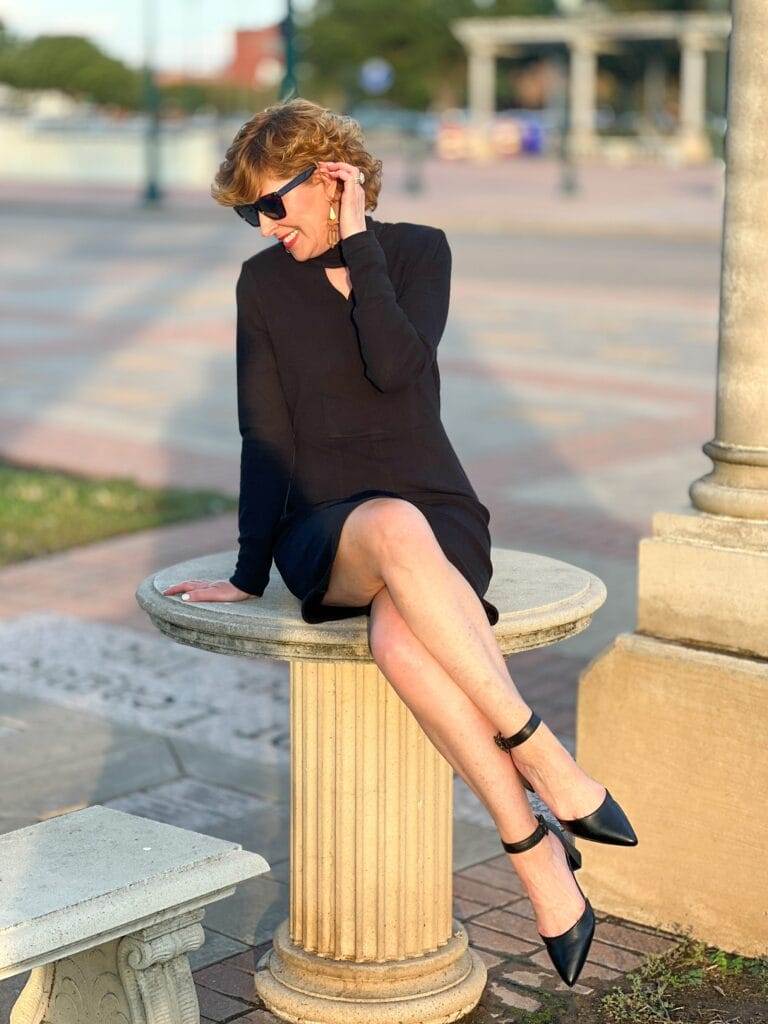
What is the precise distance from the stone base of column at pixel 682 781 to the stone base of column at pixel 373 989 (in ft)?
2.06

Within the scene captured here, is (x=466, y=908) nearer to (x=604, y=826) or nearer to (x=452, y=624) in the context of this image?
(x=604, y=826)

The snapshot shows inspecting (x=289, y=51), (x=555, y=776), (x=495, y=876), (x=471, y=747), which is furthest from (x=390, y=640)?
(x=289, y=51)

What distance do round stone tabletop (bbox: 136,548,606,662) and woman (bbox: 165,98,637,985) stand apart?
47 mm

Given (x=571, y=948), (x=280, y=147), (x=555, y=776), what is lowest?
(x=571, y=948)

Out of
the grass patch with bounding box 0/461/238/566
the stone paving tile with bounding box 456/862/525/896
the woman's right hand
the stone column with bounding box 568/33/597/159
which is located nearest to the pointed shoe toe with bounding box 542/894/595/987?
the woman's right hand

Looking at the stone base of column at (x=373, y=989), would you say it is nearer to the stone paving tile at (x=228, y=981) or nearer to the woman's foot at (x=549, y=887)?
the stone paving tile at (x=228, y=981)

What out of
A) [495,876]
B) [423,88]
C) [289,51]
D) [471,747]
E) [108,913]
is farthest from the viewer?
[423,88]

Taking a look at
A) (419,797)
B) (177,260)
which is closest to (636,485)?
(419,797)

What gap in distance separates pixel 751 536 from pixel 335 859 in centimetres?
119

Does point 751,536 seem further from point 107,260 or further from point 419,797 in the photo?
point 107,260

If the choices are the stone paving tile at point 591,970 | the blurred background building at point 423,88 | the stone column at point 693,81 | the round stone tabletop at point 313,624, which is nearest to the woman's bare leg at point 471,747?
the round stone tabletop at point 313,624

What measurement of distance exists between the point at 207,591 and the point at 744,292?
138cm

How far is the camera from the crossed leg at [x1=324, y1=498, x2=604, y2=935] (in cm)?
312

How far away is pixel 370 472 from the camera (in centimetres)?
350
